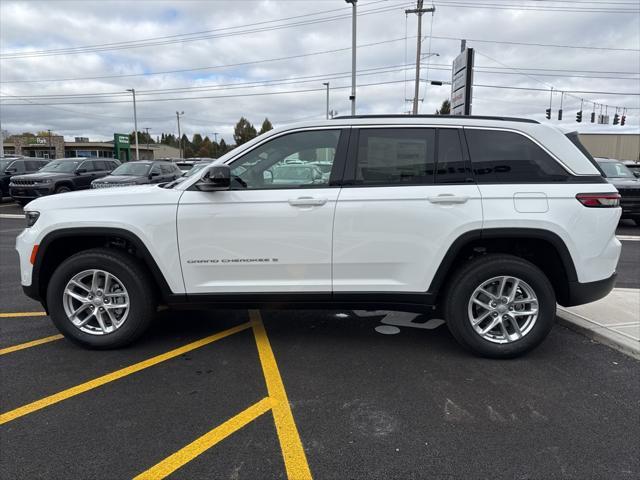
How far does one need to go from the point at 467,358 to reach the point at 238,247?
2.10 m

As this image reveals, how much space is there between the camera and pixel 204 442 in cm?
275

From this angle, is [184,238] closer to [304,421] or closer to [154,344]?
[154,344]

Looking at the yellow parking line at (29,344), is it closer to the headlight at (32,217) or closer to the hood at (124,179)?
the headlight at (32,217)

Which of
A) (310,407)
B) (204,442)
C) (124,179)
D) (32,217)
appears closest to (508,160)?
(310,407)

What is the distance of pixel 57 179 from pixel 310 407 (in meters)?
15.8

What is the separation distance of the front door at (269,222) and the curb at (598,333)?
258 centimetres

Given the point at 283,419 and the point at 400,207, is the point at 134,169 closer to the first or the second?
the point at 400,207

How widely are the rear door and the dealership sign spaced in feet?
17.4

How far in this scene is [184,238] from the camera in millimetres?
3775

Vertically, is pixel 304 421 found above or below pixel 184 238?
below

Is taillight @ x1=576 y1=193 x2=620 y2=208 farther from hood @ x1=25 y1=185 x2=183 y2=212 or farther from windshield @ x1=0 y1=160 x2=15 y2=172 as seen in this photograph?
windshield @ x1=0 y1=160 x2=15 y2=172

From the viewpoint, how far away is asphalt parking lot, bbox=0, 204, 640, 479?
8.43 feet

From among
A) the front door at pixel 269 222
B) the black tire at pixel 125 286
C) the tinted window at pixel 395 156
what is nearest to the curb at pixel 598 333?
the tinted window at pixel 395 156

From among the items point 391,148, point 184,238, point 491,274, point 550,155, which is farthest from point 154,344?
point 550,155
